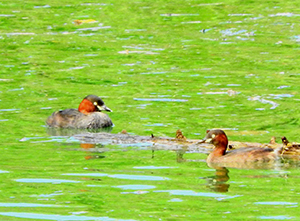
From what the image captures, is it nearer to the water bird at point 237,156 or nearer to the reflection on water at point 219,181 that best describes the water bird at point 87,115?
the water bird at point 237,156

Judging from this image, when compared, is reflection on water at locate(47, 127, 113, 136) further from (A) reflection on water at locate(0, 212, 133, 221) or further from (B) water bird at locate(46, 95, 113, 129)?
(A) reflection on water at locate(0, 212, 133, 221)

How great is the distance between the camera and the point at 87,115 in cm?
1630

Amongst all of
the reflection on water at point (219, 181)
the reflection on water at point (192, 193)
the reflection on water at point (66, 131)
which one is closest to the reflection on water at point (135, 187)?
the reflection on water at point (192, 193)

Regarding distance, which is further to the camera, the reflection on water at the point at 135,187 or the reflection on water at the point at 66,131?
the reflection on water at the point at 66,131

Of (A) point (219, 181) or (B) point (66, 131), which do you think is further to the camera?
(B) point (66, 131)

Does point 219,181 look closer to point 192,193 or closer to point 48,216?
point 192,193

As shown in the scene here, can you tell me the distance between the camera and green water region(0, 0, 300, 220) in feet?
31.6

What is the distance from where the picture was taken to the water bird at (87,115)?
1589 centimetres

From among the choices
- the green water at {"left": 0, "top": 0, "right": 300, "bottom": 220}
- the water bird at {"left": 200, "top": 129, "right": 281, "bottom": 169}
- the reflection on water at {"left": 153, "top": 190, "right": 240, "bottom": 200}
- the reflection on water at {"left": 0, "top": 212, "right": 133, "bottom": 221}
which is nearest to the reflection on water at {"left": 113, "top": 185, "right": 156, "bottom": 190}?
the green water at {"left": 0, "top": 0, "right": 300, "bottom": 220}

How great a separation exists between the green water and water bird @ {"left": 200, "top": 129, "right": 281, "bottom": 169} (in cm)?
28

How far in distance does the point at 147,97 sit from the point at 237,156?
5.65 metres

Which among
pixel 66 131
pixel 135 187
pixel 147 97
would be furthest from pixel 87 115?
pixel 135 187

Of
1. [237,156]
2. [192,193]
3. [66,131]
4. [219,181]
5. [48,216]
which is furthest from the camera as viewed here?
[66,131]

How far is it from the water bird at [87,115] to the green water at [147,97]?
38cm
